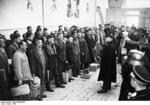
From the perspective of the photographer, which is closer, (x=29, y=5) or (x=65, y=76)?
(x=65, y=76)

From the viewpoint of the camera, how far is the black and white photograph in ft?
8.09

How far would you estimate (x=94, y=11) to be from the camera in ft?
26.5

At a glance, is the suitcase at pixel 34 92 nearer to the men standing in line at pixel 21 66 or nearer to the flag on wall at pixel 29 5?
the men standing in line at pixel 21 66

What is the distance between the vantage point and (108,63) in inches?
145

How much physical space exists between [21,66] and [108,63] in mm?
1414

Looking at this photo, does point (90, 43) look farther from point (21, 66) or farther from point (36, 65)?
point (21, 66)

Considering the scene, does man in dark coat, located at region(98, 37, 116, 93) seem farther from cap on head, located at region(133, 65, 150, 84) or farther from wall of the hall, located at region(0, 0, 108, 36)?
cap on head, located at region(133, 65, 150, 84)

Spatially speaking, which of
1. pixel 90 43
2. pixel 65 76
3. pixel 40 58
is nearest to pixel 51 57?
pixel 40 58

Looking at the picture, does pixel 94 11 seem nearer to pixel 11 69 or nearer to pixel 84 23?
pixel 84 23

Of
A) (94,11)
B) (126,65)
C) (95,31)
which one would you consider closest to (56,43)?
(126,65)

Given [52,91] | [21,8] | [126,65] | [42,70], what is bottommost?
[52,91]

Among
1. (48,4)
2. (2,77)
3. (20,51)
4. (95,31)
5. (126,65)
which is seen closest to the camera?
(126,65)

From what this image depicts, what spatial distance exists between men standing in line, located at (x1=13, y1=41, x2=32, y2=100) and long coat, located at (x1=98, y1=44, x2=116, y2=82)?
126 centimetres

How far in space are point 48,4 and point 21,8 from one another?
38.3 inches
